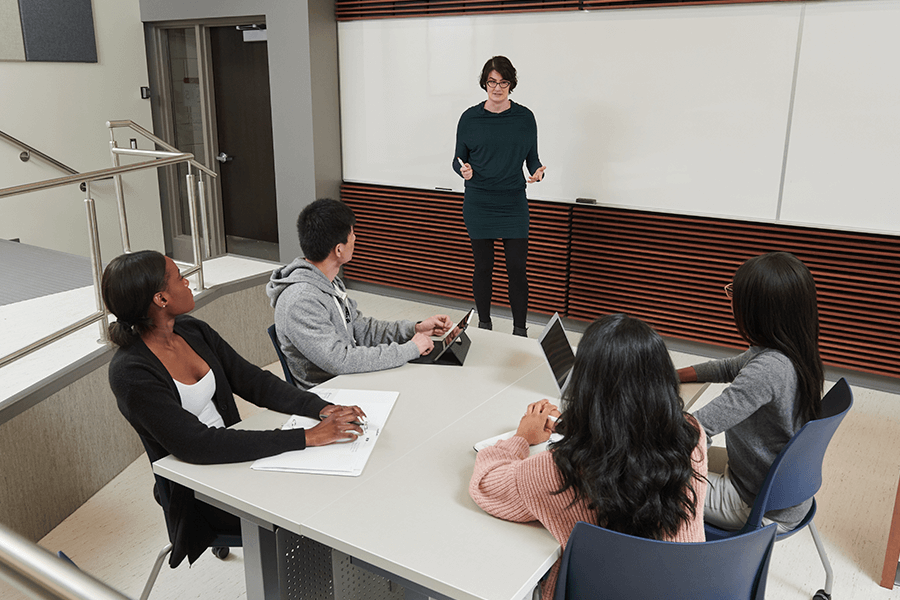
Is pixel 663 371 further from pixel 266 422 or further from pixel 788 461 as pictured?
pixel 266 422

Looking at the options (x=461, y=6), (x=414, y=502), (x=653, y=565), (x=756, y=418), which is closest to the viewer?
(x=653, y=565)

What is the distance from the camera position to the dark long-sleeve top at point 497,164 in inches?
162

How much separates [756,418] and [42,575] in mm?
1766

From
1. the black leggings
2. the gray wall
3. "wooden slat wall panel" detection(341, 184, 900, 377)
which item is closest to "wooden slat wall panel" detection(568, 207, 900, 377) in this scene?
"wooden slat wall panel" detection(341, 184, 900, 377)

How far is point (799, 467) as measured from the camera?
178 centimetres

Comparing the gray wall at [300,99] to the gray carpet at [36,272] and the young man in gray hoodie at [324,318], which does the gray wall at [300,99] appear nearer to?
the gray carpet at [36,272]

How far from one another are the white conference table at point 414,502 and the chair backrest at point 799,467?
14.8 inches

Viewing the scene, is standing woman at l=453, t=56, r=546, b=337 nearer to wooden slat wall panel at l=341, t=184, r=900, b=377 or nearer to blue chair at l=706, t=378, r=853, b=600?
wooden slat wall panel at l=341, t=184, r=900, b=377

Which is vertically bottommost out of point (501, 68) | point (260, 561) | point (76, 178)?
point (260, 561)

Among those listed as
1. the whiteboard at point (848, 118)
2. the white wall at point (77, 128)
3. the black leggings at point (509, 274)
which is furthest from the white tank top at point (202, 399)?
the white wall at point (77, 128)

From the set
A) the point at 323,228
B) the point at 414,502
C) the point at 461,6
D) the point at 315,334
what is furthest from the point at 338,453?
the point at 461,6

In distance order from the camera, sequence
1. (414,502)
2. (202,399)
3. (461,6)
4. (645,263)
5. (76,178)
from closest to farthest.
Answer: (414,502) < (202,399) < (76,178) < (645,263) < (461,6)

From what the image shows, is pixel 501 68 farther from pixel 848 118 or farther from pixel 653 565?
pixel 653 565

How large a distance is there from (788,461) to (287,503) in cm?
121
